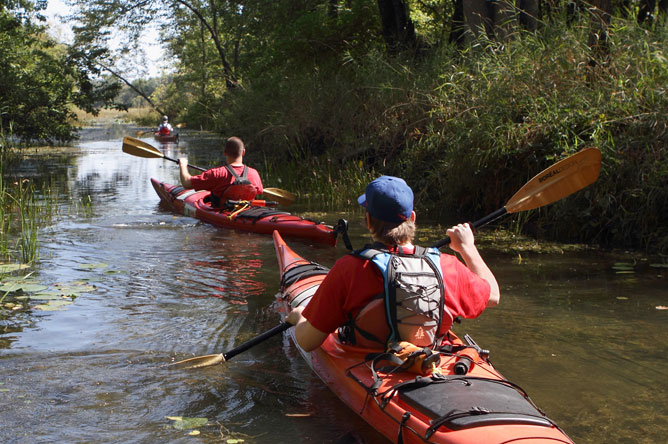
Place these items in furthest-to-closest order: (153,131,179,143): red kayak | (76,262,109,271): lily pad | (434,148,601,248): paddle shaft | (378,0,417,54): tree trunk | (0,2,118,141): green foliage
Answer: (153,131,179,143): red kayak → (0,2,118,141): green foliage → (378,0,417,54): tree trunk → (76,262,109,271): lily pad → (434,148,601,248): paddle shaft

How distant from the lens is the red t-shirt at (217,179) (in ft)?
27.3

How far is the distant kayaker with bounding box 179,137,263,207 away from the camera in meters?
8.25

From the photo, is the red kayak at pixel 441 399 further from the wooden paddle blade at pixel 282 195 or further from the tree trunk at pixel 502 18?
the tree trunk at pixel 502 18

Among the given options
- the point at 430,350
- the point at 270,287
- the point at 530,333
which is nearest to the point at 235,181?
the point at 270,287

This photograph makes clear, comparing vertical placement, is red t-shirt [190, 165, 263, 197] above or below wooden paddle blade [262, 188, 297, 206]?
above

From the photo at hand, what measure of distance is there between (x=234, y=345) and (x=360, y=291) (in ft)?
6.24

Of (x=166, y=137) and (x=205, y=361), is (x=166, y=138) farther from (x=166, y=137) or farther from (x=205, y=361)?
(x=205, y=361)

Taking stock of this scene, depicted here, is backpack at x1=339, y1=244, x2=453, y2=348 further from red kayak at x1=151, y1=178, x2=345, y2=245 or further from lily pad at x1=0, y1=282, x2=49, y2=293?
red kayak at x1=151, y1=178, x2=345, y2=245

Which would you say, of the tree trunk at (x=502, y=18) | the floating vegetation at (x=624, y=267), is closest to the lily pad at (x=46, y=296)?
the floating vegetation at (x=624, y=267)

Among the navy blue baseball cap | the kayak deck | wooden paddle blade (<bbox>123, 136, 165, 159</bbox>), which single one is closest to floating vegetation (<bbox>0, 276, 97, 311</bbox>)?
the navy blue baseball cap

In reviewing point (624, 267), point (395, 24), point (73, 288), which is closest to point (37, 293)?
point (73, 288)

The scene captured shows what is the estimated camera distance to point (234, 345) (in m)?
4.66

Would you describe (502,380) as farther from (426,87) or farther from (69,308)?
(426,87)

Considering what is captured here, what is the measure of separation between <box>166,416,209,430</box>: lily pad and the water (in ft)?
0.06
